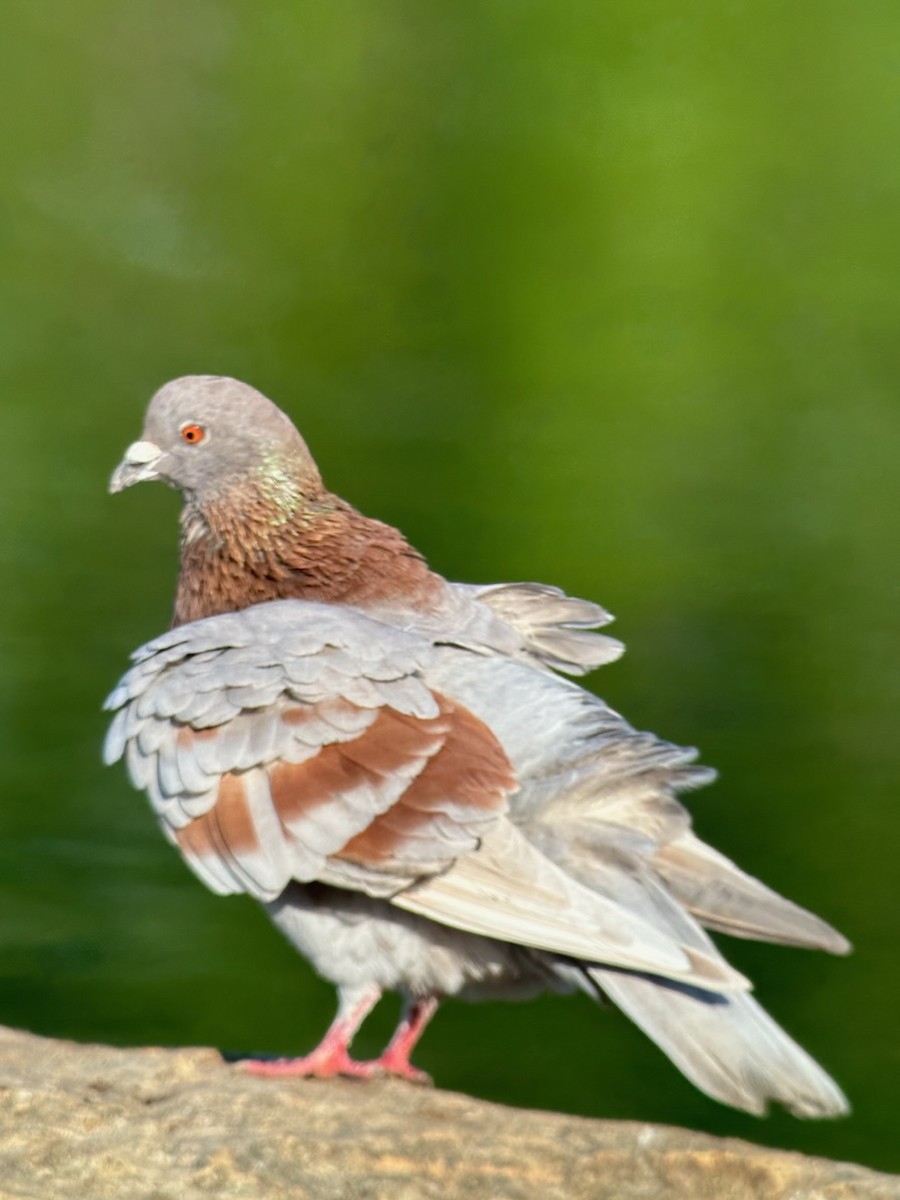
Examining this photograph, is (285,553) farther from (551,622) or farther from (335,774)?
(335,774)

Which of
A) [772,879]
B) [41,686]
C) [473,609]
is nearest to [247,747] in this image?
[473,609]

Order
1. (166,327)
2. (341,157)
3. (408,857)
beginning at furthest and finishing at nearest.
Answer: (341,157), (166,327), (408,857)

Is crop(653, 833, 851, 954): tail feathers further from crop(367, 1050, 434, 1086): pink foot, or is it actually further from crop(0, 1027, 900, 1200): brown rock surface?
crop(367, 1050, 434, 1086): pink foot

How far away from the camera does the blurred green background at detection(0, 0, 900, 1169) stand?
11.7 meters

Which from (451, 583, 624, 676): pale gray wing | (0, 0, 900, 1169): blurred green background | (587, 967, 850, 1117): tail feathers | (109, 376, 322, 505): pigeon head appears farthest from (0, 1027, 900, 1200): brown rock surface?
(0, 0, 900, 1169): blurred green background

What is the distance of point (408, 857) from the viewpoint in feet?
20.0

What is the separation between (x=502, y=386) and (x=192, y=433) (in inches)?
527

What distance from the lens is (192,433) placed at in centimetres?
761

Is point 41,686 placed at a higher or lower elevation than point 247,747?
lower

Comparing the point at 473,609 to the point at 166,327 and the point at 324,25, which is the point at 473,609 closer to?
the point at 166,327

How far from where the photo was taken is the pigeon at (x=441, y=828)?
230 inches

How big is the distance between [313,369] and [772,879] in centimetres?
979

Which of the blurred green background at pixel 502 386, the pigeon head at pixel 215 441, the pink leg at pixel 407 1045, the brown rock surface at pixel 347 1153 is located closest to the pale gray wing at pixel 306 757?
the brown rock surface at pixel 347 1153

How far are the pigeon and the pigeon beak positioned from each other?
2.99ft
